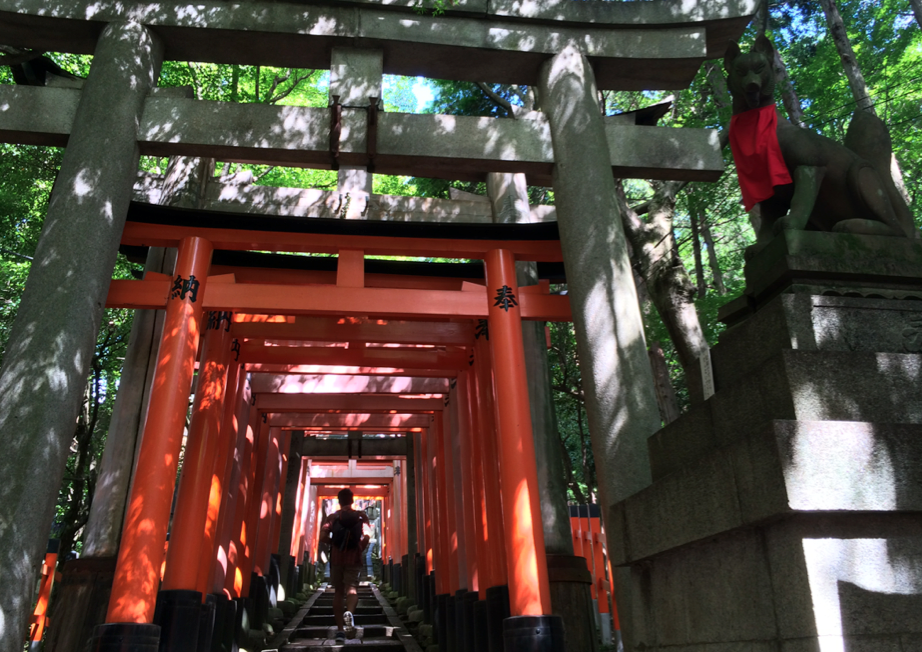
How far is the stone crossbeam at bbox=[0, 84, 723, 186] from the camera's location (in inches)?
242

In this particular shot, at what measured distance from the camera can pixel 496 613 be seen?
6.95 metres

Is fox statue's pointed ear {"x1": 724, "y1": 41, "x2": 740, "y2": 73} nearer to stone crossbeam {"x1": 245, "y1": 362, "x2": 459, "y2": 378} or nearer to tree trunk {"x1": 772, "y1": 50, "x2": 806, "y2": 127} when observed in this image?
stone crossbeam {"x1": 245, "y1": 362, "x2": 459, "y2": 378}

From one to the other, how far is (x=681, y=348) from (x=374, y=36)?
4.78 meters

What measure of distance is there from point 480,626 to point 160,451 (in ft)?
13.0

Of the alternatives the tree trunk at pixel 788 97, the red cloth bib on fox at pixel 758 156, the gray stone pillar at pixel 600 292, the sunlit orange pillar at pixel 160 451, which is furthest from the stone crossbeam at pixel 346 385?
the red cloth bib on fox at pixel 758 156

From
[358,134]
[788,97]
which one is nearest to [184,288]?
[358,134]

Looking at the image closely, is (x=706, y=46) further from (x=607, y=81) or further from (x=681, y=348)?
(x=681, y=348)

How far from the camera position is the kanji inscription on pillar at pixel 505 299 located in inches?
262

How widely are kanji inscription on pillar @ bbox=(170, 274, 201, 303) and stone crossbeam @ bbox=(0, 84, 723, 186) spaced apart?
44.7 inches

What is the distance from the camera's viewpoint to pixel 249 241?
671 centimetres

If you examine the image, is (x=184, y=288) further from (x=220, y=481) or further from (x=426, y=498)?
(x=426, y=498)

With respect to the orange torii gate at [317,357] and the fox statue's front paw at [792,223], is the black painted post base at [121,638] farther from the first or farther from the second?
the fox statue's front paw at [792,223]

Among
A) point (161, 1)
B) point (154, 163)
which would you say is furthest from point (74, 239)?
point (154, 163)

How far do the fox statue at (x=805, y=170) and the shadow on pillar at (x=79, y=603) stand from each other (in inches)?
252
